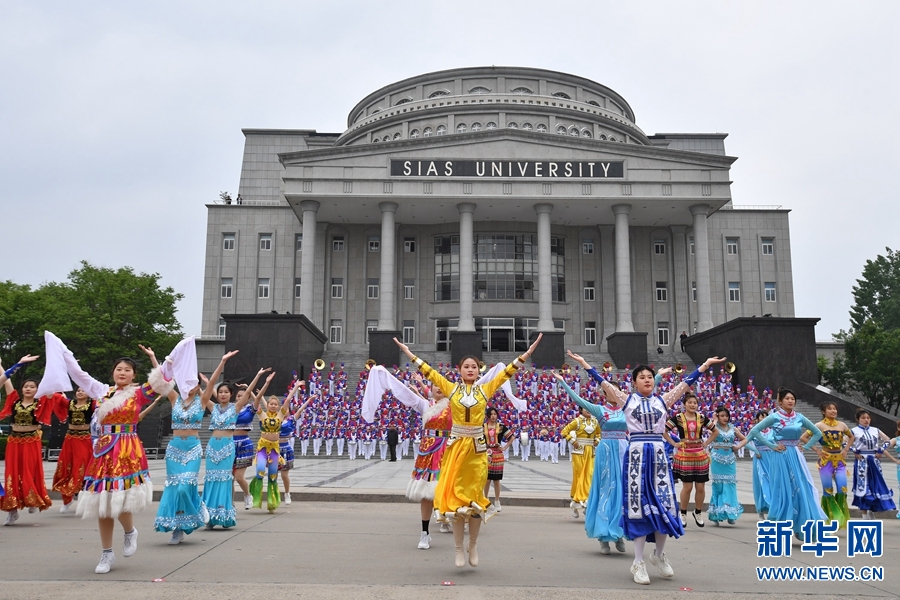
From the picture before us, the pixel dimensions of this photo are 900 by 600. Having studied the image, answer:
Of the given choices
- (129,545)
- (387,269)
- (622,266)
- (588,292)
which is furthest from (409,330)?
(129,545)

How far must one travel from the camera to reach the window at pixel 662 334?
172 ft

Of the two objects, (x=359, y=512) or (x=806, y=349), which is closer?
(x=359, y=512)

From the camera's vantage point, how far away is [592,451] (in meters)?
11.3

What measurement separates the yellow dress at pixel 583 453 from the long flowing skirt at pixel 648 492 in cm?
413

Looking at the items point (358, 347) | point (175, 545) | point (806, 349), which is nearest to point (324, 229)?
point (358, 347)

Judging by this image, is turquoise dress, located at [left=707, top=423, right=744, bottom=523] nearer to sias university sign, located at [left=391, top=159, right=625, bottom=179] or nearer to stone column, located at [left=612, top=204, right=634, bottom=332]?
stone column, located at [left=612, top=204, right=634, bottom=332]

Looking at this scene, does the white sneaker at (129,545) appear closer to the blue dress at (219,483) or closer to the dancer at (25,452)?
the blue dress at (219,483)

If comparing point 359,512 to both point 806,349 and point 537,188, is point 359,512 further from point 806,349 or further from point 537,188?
point 537,188

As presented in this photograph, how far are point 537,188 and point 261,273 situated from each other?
72.5 feet

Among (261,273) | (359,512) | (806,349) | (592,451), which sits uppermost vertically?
(261,273)

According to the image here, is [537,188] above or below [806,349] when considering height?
above

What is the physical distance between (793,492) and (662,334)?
148 ft

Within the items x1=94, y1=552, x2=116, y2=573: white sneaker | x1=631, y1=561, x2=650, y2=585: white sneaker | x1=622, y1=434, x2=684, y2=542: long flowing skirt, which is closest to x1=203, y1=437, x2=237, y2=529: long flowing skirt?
x1=94, y1=552, x2=116, y2=573: white sneaker

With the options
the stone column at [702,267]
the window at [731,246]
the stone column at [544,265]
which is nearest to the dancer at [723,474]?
the stone column at [544,265]
